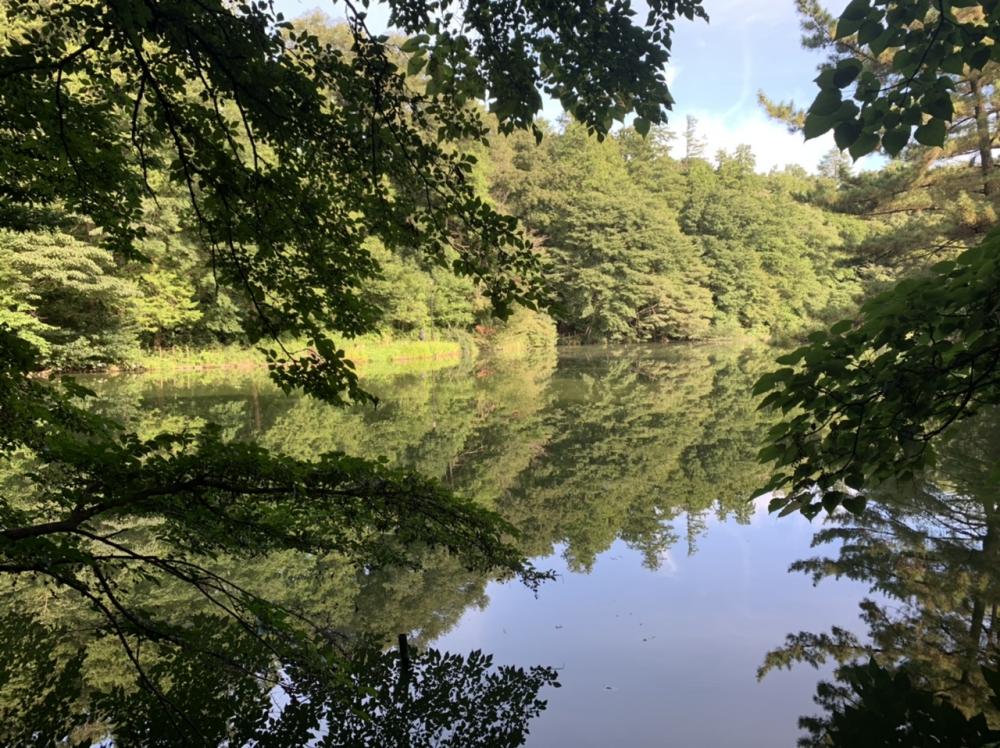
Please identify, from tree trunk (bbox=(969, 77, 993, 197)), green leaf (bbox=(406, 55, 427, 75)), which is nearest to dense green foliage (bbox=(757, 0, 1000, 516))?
green leaf (bbox=(406, 55, 427, 75))

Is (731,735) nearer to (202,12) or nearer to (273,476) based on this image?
(273,476)

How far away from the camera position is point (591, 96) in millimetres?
2447

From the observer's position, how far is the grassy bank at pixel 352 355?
2036cm

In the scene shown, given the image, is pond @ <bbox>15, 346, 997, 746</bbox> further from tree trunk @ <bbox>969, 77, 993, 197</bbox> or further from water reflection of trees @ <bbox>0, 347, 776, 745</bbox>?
tree trunk @ <bbox>969, 77, 993, 197</bbox>

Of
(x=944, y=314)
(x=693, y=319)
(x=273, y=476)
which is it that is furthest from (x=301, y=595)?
(x=693, y=319)

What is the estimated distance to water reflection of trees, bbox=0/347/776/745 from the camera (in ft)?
11.0

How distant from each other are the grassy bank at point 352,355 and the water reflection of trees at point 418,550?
223 centimetres

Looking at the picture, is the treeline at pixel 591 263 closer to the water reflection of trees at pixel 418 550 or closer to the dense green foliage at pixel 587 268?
the dense green foliage at pixel 587 268

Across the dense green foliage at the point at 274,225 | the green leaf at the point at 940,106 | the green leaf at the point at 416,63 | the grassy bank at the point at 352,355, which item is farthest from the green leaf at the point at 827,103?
the grassy bank at the point at 352,355

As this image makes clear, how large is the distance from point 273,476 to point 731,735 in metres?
3.03

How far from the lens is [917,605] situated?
4910mm

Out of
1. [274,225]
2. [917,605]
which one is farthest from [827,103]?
[917,605]

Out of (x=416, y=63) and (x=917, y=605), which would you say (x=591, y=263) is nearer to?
(x=917, y=605)

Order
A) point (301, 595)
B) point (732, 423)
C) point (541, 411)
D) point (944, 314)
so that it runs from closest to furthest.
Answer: point (944, 314) < point (301, 595) < point (732, 423) < point (541, 411)
